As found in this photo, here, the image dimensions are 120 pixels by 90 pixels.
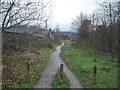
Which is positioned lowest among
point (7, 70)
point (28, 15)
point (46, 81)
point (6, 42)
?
point (46, 81)

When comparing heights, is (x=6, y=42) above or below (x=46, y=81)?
above

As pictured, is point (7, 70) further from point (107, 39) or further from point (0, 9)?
point (107, 39)

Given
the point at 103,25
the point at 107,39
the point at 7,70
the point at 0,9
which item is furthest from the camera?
the point at 103,25

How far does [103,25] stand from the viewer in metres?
38.1

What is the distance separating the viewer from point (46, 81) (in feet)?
47.9

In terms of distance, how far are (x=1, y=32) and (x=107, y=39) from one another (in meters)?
25.1

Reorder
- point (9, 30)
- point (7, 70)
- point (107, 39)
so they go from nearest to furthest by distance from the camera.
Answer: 1. point (9, 30)
2. point (7, 70)
3. point (107, 39)

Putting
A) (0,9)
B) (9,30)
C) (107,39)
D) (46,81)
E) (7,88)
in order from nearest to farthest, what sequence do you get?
(0,9)
(9,30)
(7,88)
(46,81)
(107,39)

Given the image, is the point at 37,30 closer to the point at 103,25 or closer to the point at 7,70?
the point at 7,70

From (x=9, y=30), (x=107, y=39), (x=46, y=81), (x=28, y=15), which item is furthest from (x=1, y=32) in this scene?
(x=107, y=39)

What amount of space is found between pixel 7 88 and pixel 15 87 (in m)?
0.49

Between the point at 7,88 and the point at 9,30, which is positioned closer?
the point at 9,30

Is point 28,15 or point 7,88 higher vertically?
point 28,15

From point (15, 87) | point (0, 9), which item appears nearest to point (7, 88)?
point (15, 87)
